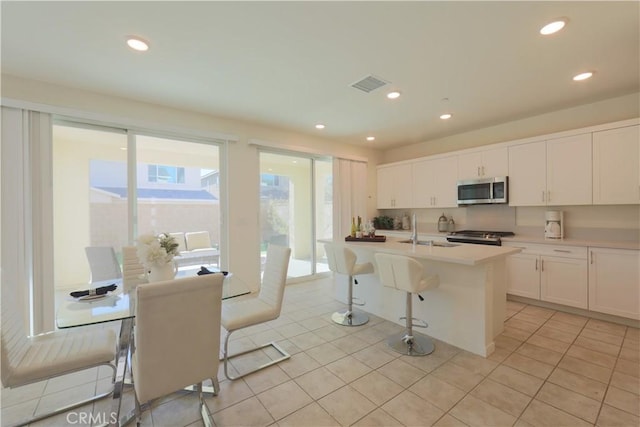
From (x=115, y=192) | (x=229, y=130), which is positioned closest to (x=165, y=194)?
(x=115, y=192)

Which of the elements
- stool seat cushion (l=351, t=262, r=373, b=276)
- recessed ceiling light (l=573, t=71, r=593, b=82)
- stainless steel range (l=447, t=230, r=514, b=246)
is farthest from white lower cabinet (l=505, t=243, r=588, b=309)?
stool seat cushion (l=351, t=262, r=373, b=276)

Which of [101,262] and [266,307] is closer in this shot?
[266,307]

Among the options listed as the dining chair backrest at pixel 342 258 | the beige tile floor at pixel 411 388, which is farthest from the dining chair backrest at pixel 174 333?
the dining chair backrest at pixel 342 258

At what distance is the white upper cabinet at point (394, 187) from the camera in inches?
221

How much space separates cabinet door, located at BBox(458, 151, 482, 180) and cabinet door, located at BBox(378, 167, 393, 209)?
4.83 feet

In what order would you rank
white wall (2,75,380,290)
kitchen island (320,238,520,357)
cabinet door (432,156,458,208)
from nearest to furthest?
kitchen island (320,238,520,357)
white wall (2,75,380,290)
cabinet door (432,156,458,208)

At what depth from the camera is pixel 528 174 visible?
399 cm

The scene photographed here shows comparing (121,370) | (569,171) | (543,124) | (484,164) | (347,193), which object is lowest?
(121,370)

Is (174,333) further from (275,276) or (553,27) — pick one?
(553,27)

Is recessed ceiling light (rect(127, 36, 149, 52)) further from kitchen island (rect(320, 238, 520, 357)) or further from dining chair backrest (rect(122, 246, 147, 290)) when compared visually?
kitchen island (rect(320, 238, 520, 357))

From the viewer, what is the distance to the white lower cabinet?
3.35 meters

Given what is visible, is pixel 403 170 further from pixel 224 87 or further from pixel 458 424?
pixel 458 424

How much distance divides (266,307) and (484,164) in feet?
13.4
